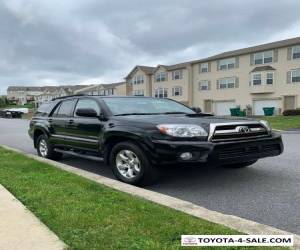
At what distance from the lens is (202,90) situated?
4975cm

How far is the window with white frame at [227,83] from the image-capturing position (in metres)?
45.3

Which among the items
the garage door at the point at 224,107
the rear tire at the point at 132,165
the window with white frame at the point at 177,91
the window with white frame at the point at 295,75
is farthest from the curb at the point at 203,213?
the window with white frame at the point at 177,91

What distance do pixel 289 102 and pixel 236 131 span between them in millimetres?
36118

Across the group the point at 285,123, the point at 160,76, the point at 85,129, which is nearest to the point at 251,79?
the point at 160,76

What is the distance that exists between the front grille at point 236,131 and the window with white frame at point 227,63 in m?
40.3

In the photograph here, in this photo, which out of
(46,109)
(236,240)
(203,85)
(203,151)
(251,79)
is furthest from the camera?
(203,85)

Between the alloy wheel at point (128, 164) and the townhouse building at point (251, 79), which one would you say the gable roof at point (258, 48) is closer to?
the townhouse building at point (251, 79)

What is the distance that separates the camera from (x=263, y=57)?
42.0 m

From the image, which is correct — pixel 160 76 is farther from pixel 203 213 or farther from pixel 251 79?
pixel 203 213

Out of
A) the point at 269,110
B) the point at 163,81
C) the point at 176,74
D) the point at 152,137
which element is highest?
the point at 176,74

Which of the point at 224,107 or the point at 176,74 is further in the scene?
the point at 176,74

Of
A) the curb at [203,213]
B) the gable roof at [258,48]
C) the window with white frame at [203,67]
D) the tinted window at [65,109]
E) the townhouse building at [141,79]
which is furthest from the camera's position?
the townhouse building at [141,79]

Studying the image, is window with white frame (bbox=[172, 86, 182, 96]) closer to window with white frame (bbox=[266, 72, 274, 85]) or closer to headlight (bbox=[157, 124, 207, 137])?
window with white frame (bbox=[266, 72, 274, 85])

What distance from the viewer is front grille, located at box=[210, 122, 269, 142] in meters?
5.69
